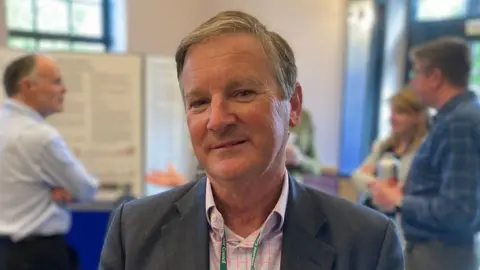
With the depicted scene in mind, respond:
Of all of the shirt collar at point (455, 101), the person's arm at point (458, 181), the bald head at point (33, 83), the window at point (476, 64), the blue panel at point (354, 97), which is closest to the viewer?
the person's arm at point (458, 181)

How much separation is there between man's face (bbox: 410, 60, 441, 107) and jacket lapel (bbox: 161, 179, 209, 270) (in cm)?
148

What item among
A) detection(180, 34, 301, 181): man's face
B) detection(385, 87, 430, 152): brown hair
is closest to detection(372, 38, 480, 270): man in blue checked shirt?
detection(385, 87, 430, 152): brown hair

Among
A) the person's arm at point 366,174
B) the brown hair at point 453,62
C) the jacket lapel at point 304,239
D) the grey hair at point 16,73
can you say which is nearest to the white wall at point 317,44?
the person's arm at point 366,174

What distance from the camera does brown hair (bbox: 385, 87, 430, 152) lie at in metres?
2.78

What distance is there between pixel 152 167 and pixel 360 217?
3.05 meters

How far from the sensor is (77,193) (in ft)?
9.02

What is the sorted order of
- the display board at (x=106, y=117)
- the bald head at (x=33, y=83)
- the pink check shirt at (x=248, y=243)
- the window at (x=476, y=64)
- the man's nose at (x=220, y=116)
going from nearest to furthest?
the man's nose at (x=220, y=116) → the pink check shirt at (x=248, y=243) → the bald head at (x=33, y=83) → the display board at (x=106, y=117) → the window at (x=476, y=64)

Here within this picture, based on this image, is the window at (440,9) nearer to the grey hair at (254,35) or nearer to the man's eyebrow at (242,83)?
the grey hair at (254,35)

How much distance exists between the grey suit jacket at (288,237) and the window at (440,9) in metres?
3.72

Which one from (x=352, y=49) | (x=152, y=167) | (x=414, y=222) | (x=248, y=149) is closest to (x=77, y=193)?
(x=152, y=167)

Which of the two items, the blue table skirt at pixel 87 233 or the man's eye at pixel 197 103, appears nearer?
the man's eye at pixel 197 103

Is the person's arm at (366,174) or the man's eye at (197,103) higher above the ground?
the man's eye at (197,103)

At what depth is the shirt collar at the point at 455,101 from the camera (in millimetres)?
2137

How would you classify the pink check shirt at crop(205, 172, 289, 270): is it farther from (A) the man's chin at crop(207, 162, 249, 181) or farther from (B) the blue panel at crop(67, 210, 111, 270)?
Answer: (B) the blue panel at crop(67, 210, 111, 270)
